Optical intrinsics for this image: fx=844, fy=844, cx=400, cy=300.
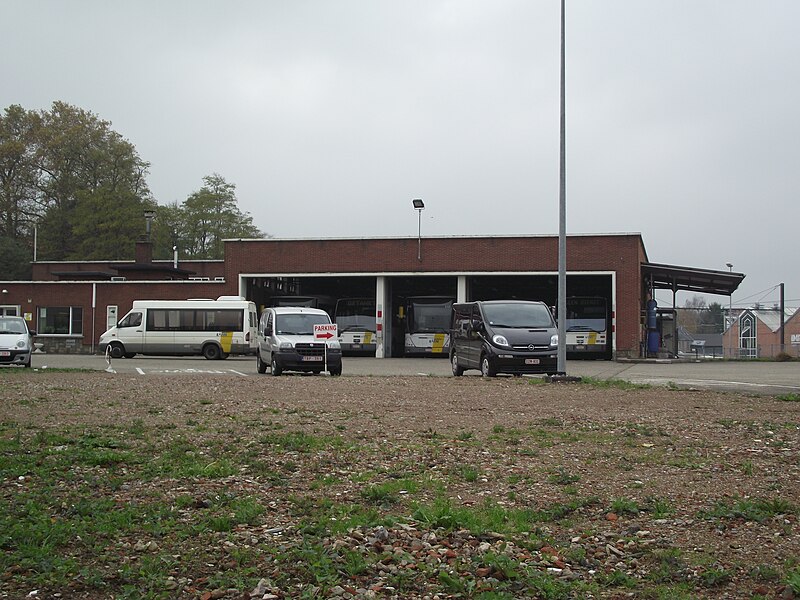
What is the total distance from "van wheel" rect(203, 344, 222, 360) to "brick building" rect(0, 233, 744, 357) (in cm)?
692

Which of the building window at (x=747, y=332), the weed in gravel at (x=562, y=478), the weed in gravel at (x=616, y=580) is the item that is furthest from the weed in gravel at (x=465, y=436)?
the building window at (x=747, y=332)

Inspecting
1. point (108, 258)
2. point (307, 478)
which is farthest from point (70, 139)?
point (307, 478)

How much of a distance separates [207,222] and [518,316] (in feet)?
187

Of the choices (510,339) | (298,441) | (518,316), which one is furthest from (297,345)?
(298,441)

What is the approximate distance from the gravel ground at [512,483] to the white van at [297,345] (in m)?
8.91

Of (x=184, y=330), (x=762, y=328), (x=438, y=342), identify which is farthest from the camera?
(x=762, y=328)

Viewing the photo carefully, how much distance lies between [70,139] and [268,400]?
193 ft

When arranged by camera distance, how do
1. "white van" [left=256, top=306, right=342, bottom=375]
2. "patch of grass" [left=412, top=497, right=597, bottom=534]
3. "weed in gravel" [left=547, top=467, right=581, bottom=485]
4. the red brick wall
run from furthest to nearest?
the red brick wall
"white van" [left=256, top=306, right=342, bottom=375]
"weed in gravel" [left=547, top=467, right=581, bottom=485]
"patch of grass" [left=412, top=497, right=597, bottom=534]

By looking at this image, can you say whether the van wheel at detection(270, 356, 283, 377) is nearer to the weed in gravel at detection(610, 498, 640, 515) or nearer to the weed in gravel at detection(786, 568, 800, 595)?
the weed in gravel at detection(610, 498, 640, 515)

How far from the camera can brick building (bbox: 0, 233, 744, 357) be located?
39.3m

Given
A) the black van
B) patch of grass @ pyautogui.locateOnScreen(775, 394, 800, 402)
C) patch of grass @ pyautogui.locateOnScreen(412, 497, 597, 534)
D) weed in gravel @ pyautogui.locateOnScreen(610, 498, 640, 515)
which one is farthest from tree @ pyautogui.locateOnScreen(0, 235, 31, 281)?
weed in gravel @ pyautogui.locateOnScreen(610, 498, 640, 515)

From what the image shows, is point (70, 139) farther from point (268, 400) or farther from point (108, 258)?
point (268, 400)

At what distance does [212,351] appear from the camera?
120ft

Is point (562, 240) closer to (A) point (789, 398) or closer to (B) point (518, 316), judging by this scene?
(B) point (518, 316)
